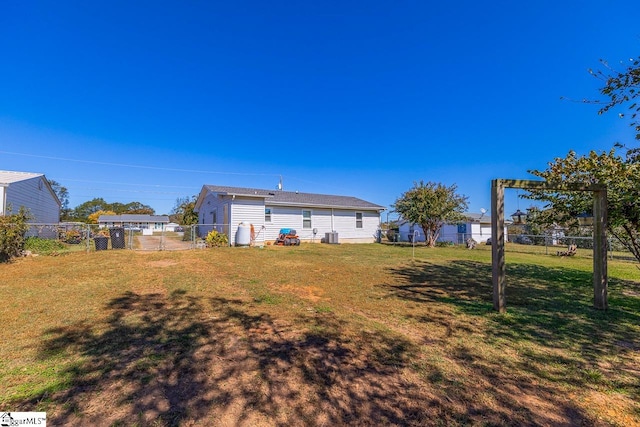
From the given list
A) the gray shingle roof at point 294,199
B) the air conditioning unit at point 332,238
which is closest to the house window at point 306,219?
the gray shingle roof at point 294,199

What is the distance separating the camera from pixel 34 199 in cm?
1652

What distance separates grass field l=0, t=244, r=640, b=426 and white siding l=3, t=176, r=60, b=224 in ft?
34.9

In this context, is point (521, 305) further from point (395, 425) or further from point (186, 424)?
point (186, 424)

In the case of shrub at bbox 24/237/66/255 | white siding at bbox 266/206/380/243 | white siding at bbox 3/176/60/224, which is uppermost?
white siding at bbox 3/176/60/224

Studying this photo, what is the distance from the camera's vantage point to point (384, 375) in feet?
8.89

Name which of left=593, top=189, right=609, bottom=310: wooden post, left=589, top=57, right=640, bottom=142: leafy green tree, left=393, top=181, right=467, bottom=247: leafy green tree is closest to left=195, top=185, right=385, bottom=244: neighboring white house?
left=393, top=181, right=467, bottom=247: leafy green tree

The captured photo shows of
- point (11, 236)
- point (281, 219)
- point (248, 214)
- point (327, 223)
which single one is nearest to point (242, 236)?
point (248, 214)

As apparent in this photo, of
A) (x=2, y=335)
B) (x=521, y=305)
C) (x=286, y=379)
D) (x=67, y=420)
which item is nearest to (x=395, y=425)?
(x=286, y=379)

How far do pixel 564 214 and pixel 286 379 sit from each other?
280 inches

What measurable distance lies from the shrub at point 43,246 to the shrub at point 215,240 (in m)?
5.74

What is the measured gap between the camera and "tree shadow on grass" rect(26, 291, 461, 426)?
2.14 meters

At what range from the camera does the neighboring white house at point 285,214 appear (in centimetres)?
1577

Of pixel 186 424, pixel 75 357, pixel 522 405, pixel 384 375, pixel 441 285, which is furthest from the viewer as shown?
pixel 441 285

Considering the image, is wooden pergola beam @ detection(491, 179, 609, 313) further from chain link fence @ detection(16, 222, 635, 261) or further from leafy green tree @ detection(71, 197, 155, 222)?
leafy green tree @ detection(71, 197, 155, 222)
